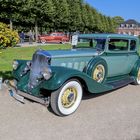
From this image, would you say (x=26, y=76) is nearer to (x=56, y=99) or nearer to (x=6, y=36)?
(x=56, y=99)

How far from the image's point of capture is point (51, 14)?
32781 mm

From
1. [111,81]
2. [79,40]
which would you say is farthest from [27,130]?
[79,40]

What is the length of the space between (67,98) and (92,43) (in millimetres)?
2352

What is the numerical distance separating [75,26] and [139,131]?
40.5 metres

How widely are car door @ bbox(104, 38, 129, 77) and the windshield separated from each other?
0.59 ft

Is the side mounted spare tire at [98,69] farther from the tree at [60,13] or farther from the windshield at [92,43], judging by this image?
the tree at [60,13]

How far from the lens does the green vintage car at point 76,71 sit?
5.48 metres

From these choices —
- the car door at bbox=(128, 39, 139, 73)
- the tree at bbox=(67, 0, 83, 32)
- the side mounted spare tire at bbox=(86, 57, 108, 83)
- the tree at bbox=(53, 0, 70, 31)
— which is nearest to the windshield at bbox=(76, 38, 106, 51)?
the side mounted spare tire at bbox=(86, 57, 108, 83)

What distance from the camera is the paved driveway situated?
15.0 feet

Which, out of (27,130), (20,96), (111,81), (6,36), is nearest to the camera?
(27,130)

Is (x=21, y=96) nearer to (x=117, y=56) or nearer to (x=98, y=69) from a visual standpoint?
(x=98, y=69)

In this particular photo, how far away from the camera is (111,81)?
293 inches

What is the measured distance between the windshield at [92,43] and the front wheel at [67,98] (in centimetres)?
174

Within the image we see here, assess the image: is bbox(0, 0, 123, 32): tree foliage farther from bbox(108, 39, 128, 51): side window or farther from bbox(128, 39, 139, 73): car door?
bbox(108, 39, 128, 51): side window
